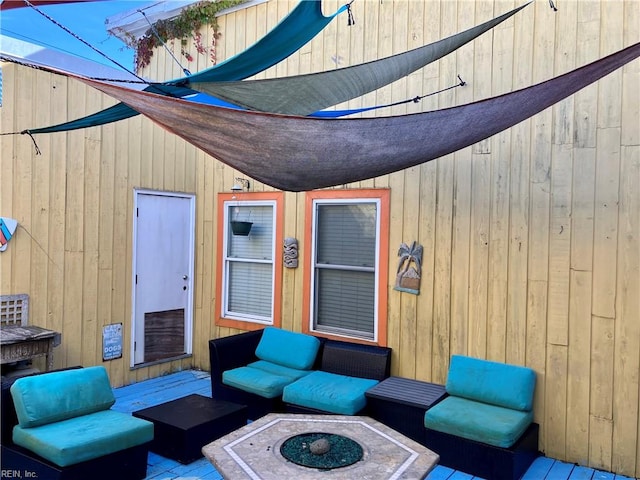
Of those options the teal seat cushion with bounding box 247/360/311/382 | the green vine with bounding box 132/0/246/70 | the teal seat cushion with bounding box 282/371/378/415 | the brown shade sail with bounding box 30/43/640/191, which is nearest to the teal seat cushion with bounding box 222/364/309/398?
the teal seat cushion with bounding box 247/360/311/382

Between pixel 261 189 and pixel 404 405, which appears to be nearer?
pixel 404 405

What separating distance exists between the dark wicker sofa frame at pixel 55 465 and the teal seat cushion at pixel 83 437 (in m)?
0.03

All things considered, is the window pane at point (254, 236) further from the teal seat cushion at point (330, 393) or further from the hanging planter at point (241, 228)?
the teal seat cushion at point (330, 393)

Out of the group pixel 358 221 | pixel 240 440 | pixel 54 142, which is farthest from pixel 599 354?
pixel 54 142

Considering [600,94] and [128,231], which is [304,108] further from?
[128,231]

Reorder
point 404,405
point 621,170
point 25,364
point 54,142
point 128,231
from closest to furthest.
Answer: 1. point 621,170
2. point 404,405
3. point 25,364
4. point 54,142
5. point 128,231

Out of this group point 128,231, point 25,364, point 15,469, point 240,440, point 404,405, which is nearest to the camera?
point 240,440

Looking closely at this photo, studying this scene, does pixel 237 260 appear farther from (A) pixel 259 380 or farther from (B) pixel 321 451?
(B) pixel 321 451

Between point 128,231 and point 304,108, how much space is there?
8.39 feet

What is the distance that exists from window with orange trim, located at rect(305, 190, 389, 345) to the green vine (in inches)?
89.0

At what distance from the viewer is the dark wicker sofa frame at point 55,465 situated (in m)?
2.68

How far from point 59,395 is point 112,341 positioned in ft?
5.86

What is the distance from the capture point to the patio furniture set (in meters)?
2.85

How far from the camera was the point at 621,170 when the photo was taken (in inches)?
130
